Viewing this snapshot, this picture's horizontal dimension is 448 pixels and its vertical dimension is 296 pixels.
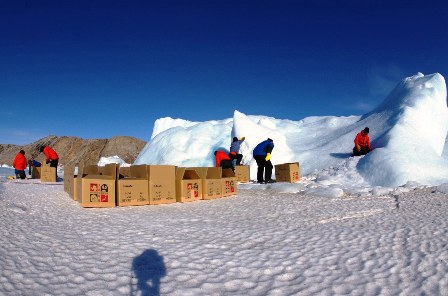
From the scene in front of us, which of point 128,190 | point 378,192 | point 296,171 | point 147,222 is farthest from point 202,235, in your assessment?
point 296,171

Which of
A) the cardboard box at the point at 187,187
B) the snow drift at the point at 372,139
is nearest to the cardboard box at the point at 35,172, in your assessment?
the snow drift at the point at 372,139

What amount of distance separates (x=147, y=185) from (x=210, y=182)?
113cm

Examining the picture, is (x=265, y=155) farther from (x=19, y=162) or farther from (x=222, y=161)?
(x=19, y=162)

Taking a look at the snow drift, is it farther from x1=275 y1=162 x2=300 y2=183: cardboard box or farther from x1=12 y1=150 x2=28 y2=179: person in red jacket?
x1=12 y1=150 x2=28 y2=179: person in red jacket

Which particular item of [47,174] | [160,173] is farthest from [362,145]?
[47,174]

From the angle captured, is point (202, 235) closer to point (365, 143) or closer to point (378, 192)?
point (378, 192)

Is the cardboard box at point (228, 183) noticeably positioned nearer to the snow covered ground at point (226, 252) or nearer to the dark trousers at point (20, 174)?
the snow covered ground at point (226, 252)

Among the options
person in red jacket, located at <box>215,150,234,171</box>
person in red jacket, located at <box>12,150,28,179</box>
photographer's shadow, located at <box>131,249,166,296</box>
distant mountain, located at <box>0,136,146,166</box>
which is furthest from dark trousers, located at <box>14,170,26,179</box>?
distant mountain, located at <box>0,136,146,166</box>

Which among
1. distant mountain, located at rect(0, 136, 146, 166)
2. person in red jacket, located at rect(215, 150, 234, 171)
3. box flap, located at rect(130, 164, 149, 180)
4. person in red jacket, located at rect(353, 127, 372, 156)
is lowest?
box flap, located at rect(130, 164, 149, 180)

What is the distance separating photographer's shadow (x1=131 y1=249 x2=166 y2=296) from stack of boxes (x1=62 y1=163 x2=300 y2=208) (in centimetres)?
223

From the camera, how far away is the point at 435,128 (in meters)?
10.5

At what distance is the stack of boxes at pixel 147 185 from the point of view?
14.1ft

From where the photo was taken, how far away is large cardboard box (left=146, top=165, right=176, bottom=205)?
15.4ft

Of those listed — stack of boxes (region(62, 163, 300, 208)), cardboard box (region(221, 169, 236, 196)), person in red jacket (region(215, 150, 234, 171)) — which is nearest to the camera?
stack of boxes (region(62, 163, 300, 208))
